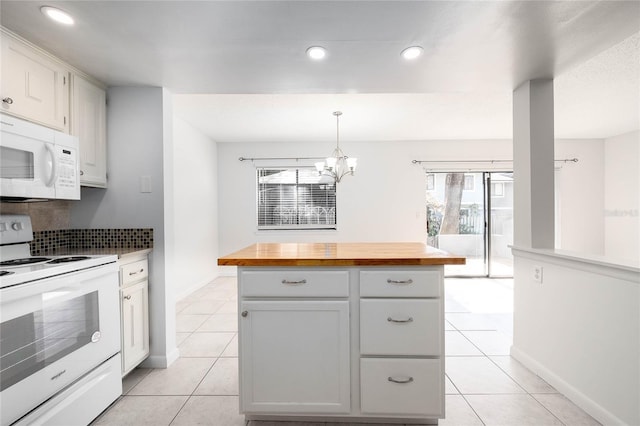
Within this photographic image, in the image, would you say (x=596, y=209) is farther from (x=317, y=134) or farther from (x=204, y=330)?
(x=204, y=330)

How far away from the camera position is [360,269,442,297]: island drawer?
162 cm

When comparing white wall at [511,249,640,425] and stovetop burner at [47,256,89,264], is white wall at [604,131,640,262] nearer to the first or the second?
white wall at [511,249,640,425]

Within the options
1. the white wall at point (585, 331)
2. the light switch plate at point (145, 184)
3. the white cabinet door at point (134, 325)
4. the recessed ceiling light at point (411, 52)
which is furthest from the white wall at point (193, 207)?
the white wall at point (585, 331)

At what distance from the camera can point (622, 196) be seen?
5242 millimetres

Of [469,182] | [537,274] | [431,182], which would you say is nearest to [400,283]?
[537,274]

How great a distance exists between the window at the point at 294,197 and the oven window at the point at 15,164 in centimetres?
392

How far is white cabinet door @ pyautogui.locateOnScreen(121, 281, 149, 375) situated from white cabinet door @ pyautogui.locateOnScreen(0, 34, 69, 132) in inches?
46.9

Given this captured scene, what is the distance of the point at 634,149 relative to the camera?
16.5 ft

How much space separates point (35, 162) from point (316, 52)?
174cm

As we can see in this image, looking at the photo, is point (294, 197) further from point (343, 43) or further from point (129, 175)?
point (343, 43)

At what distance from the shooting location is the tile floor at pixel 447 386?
5.96 ft

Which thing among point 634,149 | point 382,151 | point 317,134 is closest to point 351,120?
point 317,134

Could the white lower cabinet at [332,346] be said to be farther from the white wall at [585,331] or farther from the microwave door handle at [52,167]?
the microwave door handle at [52,167]

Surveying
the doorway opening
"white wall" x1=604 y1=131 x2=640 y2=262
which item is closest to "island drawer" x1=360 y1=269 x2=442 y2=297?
the doorway opening
